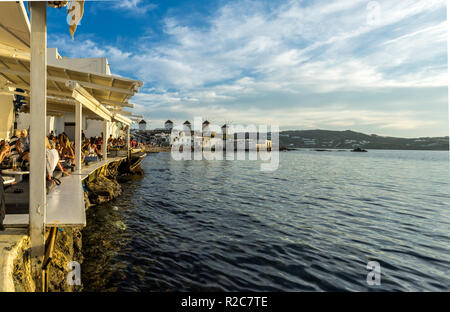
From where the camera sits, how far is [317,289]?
16.8 feet

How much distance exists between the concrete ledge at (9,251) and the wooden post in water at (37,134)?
21 centimetres

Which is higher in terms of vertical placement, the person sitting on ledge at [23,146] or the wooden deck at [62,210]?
the person sitting on ledge at [23,146]

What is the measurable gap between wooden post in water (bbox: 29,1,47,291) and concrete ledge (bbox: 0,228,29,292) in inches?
8.1

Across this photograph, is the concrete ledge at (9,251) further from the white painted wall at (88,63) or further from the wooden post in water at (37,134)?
the white painted wall at (88,63)

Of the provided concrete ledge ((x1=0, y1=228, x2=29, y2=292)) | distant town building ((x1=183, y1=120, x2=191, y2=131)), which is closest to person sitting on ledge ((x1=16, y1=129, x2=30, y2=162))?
concrete ledge ((x1=0, y1=228, x2=29, y2=292))

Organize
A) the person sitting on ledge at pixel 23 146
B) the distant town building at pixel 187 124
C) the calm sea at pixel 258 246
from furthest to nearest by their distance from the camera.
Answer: the distant town building at pixel 187 124 < the person sitting on ledge at pixel 23 146 < the calm sea at pixel 258 246

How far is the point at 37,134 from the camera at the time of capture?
374 cm

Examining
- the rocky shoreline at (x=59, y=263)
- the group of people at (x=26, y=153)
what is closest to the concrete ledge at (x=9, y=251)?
the rocky shoreline at (x=59, y=263)

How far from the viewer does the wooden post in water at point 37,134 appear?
3.59 metres

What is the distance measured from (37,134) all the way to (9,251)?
5.80 feet

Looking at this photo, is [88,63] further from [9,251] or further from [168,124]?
[168,124]
